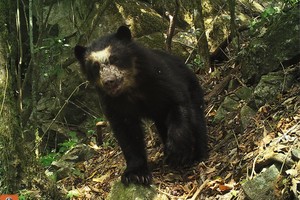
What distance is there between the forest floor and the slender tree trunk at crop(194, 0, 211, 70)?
1969mm

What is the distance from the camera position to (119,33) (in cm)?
523

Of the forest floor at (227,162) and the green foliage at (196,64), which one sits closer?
the forest floor at (227,162)

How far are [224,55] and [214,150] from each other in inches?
144

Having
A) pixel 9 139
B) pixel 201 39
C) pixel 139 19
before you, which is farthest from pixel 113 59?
pixel 139 19

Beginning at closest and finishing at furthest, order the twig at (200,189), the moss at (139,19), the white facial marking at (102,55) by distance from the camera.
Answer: the twig at (200,189), the white facial marking at (102,55), the moss at (139,19)

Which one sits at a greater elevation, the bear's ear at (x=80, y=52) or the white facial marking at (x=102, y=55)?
the white facial marking at (x=102, y=55)

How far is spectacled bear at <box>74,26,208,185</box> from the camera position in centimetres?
475

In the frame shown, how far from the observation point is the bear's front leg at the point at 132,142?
4629mm

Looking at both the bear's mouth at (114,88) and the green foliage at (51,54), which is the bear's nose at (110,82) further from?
the green foliage at (51,54)

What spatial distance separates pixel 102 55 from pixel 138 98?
2.07ft

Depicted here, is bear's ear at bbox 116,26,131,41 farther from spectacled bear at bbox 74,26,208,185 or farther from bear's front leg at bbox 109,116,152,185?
bear's front leg at bbox 109,116,152,185

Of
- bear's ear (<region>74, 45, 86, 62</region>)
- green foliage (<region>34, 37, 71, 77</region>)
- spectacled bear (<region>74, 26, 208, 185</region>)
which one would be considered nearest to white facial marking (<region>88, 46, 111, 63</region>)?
spectacled bear (<region>74, 26, 208, 185</region>)

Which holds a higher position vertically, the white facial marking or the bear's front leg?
the white facial marking

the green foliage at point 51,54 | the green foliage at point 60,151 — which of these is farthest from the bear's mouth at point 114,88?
the green foliage at point 60,151
